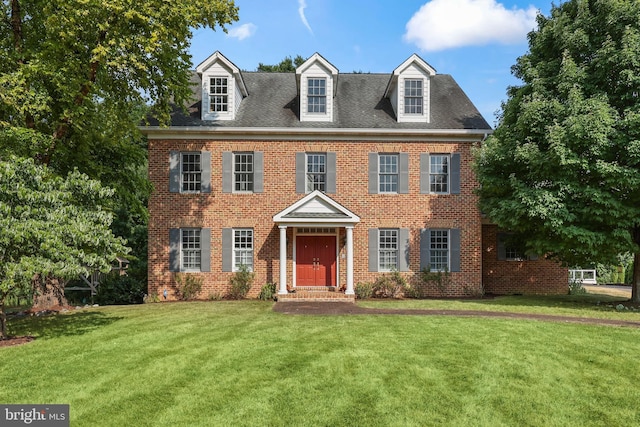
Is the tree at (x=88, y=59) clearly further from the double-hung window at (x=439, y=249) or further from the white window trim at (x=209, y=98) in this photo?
the double-hung window at (x=439, y=249)

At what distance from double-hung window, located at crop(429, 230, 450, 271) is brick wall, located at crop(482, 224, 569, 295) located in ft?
8.51

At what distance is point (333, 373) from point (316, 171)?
10833mm

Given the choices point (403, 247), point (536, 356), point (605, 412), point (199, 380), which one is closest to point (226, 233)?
point (403, 247)

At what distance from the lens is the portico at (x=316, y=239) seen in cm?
1547

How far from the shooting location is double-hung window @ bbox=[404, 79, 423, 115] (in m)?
17.1

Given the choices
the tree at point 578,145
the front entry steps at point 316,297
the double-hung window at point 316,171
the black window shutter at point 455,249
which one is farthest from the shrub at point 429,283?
the double-hung window at point 316,171

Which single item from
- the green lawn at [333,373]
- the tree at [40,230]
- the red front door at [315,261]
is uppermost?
the tree at [40,230]

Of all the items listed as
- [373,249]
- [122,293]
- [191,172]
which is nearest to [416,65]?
[373,249]

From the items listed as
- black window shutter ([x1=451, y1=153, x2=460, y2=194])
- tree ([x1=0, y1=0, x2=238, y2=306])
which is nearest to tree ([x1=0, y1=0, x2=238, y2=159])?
tree ([x1=0, y1=0, x2=238, y2=306])

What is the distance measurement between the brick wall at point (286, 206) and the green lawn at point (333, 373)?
5.71 meters

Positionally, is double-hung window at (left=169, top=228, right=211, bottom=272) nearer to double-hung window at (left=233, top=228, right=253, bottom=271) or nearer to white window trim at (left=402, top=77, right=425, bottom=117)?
double-hung window at (left=233, top=228, right=253, bottom=271)

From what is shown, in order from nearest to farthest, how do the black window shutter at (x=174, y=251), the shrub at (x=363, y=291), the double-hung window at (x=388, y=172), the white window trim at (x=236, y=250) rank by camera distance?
the shrub at (x=363, y=291) → the black window shutter at (x=174, y=251) → the white window trim at (x=236, y=250) → the double-hung window at (x=388, y=172)

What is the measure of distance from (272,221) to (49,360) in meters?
9.62

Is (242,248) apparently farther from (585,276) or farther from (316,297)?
(585,276)
